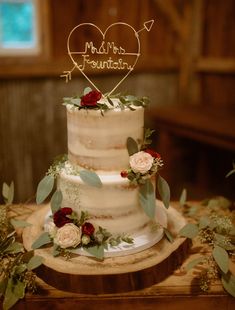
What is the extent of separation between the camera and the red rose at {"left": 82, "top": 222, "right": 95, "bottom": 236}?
152 centimetres

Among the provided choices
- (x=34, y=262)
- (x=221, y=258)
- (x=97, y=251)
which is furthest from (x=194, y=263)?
(x=34, y=262)

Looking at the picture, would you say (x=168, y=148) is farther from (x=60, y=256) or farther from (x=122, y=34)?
(x=60, y=256)

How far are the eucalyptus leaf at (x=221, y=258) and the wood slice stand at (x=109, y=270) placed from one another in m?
0.15

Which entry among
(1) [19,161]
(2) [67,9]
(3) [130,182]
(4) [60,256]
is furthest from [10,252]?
(2) [67,9]

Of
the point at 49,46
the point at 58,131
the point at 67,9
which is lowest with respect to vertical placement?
the point at 58,131

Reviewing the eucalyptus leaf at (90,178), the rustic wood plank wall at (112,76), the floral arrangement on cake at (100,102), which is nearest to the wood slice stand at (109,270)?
the eucalyptus leaf at (90,178)

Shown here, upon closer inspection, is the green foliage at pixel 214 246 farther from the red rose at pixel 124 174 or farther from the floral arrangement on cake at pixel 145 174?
the red rose at pixel 124 174

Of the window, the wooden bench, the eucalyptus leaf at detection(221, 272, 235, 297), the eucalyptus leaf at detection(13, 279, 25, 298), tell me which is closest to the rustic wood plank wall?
the window

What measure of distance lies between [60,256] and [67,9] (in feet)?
9.33

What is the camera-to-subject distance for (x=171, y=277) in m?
1.54

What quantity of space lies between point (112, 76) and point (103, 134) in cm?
269

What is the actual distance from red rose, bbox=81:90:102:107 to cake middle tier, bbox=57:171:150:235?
0.90 feet

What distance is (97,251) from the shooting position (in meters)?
1.51

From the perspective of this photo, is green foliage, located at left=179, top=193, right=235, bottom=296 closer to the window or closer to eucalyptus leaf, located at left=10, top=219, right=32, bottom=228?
eucalyptus leaf, located at left=10, top=219, right=32, bottom=228
